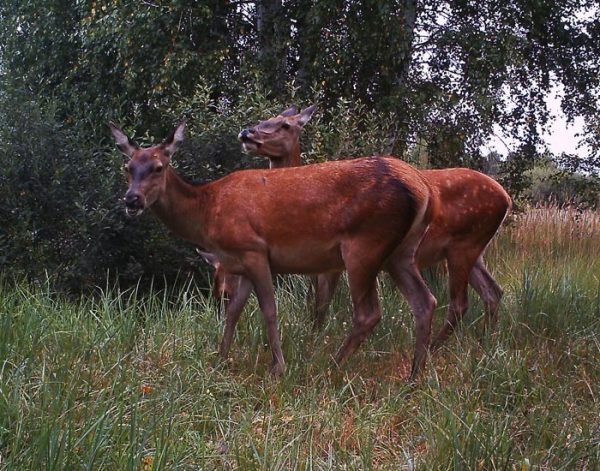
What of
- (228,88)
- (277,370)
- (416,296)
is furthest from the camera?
(228,88)

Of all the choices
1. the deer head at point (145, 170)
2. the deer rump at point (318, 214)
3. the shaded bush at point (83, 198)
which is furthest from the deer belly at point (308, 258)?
the shaded bush at point (83, 198)

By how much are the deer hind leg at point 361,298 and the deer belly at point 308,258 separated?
0.39 ft

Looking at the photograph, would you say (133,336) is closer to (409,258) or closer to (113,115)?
(409,258)

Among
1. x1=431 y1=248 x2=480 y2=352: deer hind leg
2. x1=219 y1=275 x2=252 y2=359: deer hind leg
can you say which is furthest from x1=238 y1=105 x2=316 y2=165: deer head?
x1=431 y1=248 x2=480 y2=352: deer hind leg

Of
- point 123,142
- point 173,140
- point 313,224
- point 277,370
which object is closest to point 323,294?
point 313,224

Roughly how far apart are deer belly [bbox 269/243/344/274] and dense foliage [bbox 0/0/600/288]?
342 centimetres

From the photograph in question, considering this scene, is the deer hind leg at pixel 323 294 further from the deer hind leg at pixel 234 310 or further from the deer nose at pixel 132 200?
the deer nose at pixel 132 200

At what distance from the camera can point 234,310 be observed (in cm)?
649

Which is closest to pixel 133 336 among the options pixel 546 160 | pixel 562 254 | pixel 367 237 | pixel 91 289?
pixel 367 237

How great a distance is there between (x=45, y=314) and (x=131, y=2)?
319 inches

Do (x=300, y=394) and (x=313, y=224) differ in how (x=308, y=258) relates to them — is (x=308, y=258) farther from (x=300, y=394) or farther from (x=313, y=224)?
(x=300, y=394)

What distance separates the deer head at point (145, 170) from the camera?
20.5 feet

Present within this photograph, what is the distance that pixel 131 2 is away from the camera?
1346cm

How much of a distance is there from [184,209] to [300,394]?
1.71m
